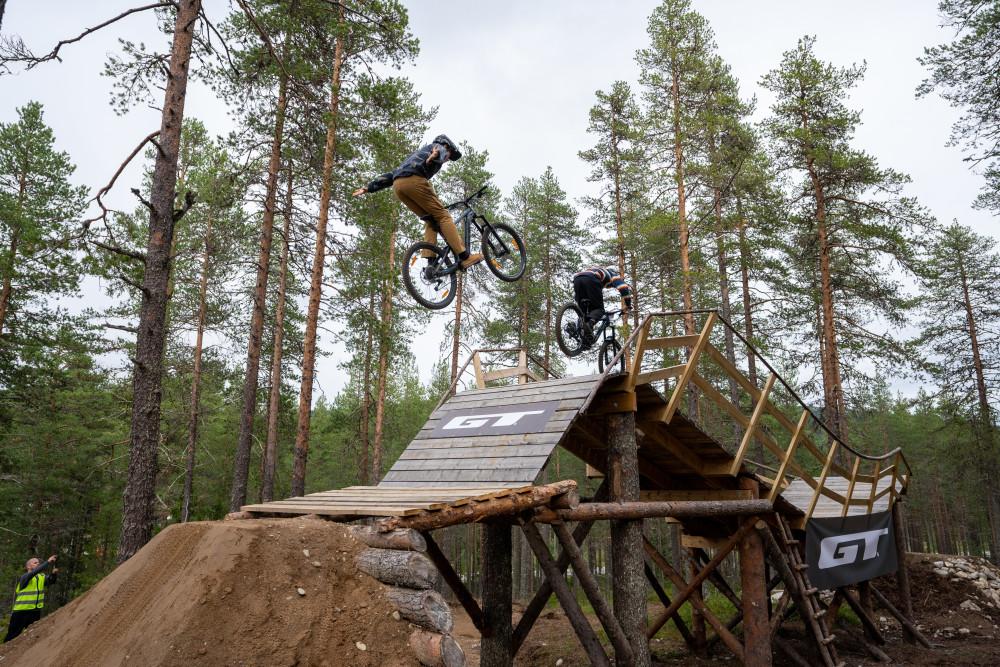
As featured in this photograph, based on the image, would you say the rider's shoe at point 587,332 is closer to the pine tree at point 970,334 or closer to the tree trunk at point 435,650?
the tree trunk at point 435,650

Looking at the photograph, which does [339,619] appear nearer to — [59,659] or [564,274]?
[59,659]

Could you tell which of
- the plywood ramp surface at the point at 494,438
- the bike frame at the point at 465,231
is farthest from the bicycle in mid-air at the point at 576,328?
the plywood ramp surface at the point at 494,438

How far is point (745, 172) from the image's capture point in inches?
781

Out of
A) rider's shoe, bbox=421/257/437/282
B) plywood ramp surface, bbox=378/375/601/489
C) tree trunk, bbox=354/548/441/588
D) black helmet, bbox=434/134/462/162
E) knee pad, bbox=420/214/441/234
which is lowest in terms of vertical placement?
tree trunk, bbox=354/548/441/588

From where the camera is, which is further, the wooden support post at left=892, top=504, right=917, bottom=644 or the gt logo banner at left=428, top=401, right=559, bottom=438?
the wooden support post at left=892, top=504, right=917, bottom=644

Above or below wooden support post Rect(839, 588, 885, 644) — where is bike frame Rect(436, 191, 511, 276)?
above

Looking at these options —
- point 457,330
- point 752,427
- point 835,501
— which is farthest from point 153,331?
point 457,330

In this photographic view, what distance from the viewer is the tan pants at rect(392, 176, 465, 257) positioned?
7188 millimetres

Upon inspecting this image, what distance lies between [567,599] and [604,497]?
185 cm

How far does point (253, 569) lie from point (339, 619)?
75 cm

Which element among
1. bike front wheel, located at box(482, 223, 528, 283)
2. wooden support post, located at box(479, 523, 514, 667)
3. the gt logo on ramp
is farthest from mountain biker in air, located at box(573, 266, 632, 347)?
wooden support post, located at box(479, 523, 514, 667)

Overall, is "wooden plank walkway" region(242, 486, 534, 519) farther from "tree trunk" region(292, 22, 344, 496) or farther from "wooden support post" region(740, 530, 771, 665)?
"tree trunk" region(292, 22, 344, 496)

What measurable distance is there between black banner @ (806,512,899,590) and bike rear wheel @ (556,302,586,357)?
13.9 ft

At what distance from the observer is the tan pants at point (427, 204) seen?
7.19m
